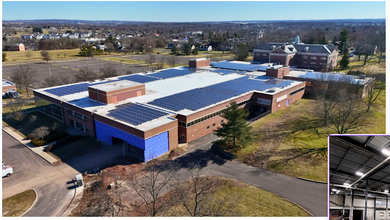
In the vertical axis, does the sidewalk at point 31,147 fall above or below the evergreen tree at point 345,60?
below

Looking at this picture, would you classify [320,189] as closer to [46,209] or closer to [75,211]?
[75,211]

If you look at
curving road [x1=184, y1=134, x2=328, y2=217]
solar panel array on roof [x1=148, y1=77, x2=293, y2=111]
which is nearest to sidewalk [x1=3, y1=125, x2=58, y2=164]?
curving road [x1=184, y1=134, x2=328, y2=217]

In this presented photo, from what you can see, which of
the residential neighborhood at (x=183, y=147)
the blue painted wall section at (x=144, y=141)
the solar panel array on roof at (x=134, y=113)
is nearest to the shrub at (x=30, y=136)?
the residential neighborhood at (x=183, y=147)

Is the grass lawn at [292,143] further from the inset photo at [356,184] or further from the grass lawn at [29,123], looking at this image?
the grass lawn at [29,123]

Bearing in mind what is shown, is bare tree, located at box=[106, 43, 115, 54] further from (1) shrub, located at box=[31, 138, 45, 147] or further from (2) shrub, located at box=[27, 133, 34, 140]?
(1) shrub, located at box=[31, 138, 45, 147]

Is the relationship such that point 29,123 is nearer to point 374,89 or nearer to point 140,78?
point 140,78

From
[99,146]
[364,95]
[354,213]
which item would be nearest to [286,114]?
[364,95]
